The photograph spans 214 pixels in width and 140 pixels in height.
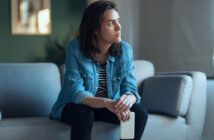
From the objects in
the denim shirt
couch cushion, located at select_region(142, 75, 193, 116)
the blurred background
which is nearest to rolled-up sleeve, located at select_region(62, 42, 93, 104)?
the denim shirt

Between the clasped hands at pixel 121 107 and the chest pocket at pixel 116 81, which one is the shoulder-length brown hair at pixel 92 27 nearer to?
the chest pocket at pixel 116 81

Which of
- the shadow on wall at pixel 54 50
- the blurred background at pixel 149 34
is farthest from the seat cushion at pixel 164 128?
the shadow on wall at pixel 54 50

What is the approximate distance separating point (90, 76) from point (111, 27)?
0.29 metres

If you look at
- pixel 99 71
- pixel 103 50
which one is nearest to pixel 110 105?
pixel 99 71

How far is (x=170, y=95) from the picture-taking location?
2.15m

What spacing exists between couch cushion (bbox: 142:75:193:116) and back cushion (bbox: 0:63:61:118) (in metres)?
0.68

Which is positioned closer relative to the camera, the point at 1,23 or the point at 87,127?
the point at 87,127

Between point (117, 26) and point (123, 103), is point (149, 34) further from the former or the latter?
point (123, 103)

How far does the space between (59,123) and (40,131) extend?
111 mm

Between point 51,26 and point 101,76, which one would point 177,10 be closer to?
point 101,76

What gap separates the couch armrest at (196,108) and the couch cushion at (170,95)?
0.31 feet

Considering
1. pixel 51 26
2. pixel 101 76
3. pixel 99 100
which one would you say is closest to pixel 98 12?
pixel 101 76

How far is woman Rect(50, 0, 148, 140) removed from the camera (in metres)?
1.76

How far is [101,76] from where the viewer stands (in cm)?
189
